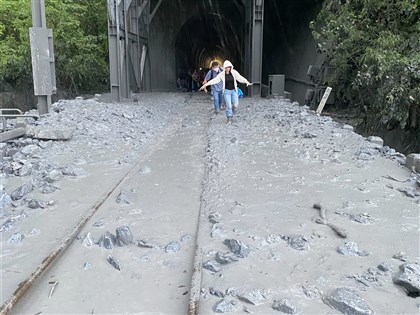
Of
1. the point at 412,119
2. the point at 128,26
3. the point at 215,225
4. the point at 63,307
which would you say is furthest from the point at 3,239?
the point at 128,26

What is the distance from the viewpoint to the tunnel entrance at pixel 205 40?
90.3 ft

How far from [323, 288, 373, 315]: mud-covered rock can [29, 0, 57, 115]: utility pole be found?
29.7ft

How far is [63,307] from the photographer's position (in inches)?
113

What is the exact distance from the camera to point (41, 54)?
961 centimetres

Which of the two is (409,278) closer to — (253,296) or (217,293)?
(253,296)

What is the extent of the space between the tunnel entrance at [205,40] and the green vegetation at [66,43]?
507 cm

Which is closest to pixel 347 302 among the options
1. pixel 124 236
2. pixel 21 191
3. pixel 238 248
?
pixel 238 248

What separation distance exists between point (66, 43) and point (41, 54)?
1455 centimetres

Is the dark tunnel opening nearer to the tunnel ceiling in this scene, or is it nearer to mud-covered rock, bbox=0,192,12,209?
the tunnel ceiling

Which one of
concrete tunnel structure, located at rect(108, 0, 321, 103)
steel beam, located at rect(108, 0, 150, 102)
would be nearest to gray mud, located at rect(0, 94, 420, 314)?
steel beam, located at rect(108, 0, 150, 102)

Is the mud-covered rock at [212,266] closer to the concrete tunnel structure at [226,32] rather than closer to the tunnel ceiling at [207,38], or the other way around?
the concrete tunnel structure at [226,32]

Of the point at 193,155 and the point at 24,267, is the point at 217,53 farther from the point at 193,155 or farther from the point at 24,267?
the point at 24,267

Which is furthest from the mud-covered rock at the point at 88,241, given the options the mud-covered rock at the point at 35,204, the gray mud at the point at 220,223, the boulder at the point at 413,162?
the boulder at the point at 413,162

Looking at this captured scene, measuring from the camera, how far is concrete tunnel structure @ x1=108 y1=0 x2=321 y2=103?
56.7 ft
